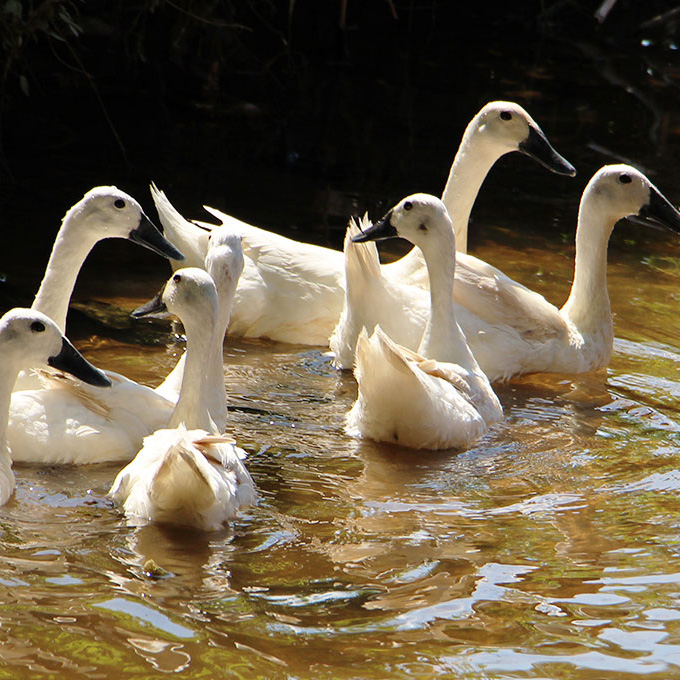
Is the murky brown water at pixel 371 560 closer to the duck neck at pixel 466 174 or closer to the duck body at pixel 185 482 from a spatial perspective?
the duck body at pixel 185 482

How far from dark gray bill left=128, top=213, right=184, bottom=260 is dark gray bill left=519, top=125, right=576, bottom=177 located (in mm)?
2714

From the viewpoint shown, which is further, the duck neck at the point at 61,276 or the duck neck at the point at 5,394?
the duck neck at the point at 61,276

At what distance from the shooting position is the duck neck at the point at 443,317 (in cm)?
632

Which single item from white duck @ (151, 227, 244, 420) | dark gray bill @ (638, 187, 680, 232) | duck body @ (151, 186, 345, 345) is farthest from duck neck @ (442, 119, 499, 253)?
white duck @ (151, 227, 244, 420)

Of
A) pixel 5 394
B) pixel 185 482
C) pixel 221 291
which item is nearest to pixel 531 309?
pixel 221 291

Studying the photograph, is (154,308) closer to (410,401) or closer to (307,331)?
(410,401)

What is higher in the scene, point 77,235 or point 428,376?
point 77,235

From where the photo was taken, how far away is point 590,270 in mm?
7520

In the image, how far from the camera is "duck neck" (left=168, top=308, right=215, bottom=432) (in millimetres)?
5273

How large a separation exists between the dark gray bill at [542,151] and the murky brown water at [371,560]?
5.91 feet

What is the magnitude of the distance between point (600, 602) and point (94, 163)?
7335mm

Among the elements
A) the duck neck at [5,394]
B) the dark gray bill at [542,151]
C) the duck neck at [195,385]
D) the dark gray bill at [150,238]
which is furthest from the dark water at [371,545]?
the dark gray bill at [542,151]

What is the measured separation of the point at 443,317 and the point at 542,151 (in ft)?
6.64

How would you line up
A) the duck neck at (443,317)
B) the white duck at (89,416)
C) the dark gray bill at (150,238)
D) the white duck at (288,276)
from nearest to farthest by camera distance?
1. the white duck at (89,416)
2. the dark gray bill at (150,238)
3. the duck neck at (443,317)
4. the white duck at (288,276)
